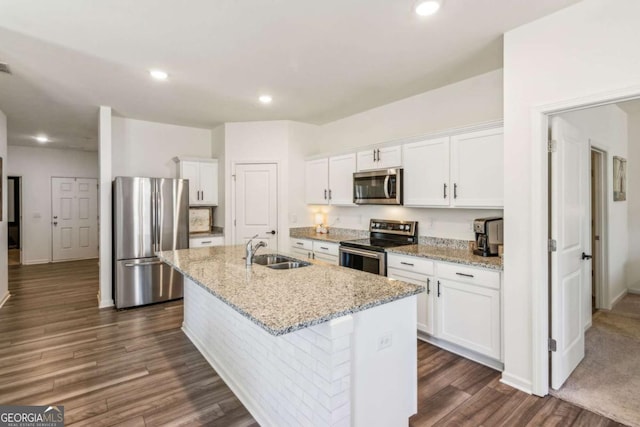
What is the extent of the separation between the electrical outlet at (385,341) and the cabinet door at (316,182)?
3.07m

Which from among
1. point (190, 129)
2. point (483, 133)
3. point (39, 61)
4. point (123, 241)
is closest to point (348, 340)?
point (483, 133)

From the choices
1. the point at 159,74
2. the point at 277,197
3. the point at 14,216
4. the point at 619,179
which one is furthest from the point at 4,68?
the point at 14,216

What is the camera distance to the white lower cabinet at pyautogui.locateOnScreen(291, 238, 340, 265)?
164 inches

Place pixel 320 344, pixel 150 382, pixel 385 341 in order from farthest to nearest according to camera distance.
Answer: pixel 150 382 < pixel 385 341 < pixel 320 344

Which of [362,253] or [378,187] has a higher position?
[378,187]

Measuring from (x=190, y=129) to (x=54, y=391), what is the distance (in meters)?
4.07

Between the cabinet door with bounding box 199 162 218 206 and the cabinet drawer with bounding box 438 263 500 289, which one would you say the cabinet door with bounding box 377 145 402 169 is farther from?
the cabinet door with bounding box 199 162 218 206

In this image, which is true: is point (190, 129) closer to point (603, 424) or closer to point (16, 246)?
point (603, 424)

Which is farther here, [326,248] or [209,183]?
[209,183]

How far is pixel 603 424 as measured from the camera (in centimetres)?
202

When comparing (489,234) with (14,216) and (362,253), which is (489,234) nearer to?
(362,253)

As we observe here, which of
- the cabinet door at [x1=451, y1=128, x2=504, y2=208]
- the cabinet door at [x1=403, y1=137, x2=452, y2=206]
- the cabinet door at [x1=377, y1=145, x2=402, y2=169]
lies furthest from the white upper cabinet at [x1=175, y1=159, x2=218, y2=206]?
the cabinet door at [x1=451, y1=128, x2=504, y2=208]

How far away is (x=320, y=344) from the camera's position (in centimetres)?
155

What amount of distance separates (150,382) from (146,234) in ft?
7.68
